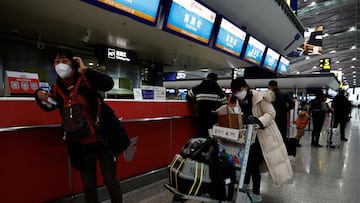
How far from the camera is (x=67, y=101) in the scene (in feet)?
6.19

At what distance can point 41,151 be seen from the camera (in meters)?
2.29

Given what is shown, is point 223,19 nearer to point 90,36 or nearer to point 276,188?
point 90,36

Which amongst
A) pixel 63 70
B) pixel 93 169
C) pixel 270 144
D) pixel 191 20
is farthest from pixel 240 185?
pixel 191 20

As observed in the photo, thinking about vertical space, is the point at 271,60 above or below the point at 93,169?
above

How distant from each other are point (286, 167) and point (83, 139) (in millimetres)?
2034

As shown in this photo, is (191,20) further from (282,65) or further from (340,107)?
(340,107)

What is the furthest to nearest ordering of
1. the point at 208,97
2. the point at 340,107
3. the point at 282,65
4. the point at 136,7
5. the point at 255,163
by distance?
the point at 282,65, the point at 340,107, the point at 208,97, the point at 136,7, the point at 255,163

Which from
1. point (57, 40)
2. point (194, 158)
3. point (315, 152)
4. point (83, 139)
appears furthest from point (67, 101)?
point (315, 152)

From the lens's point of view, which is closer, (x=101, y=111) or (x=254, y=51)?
(x=101, y=111)

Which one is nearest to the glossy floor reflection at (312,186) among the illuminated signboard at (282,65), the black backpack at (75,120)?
the black backpack at (75,120)

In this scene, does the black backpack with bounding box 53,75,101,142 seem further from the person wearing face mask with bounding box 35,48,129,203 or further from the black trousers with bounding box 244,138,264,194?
the black trousers with bounding box 244,138,264,194

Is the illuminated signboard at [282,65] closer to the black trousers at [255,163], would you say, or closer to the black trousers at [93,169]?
the black trousers at [255,163]

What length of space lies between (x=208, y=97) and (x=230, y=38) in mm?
2218

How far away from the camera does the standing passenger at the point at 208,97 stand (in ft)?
12.3
